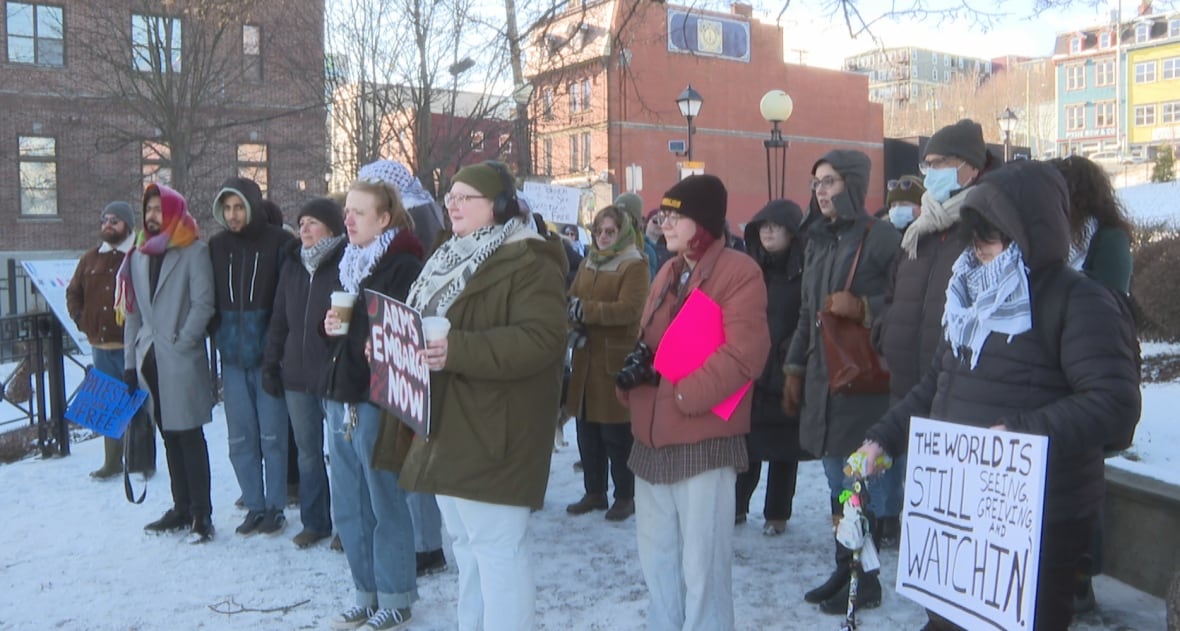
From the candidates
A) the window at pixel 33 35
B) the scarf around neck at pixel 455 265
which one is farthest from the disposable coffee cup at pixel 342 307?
the window at pixel 33 35

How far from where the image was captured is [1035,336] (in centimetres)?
280

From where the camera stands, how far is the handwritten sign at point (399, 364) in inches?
135

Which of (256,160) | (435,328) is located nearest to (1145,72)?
(256,160)

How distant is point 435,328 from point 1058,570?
2089mm

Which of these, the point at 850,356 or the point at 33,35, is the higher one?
the point at 33,35

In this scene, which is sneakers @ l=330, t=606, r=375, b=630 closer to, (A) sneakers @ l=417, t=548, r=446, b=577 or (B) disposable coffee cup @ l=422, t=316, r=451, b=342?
(A) sneakers @ l=417, t=548, r=446, b=577

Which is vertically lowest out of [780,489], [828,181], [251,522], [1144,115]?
[251,522]

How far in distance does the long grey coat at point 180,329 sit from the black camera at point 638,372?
3.06 m

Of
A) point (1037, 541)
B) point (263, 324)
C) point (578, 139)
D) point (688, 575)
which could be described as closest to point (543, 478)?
point (688, 575)

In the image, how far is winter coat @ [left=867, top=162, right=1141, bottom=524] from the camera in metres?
2.64

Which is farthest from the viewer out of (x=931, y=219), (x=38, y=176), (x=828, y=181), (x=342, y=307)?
(x=38, y=176)

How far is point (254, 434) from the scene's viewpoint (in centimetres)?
591

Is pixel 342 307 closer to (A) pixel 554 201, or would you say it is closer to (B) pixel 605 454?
(B) pixel 605 454

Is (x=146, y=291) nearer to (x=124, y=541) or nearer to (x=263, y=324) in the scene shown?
(x=263, y=324)
